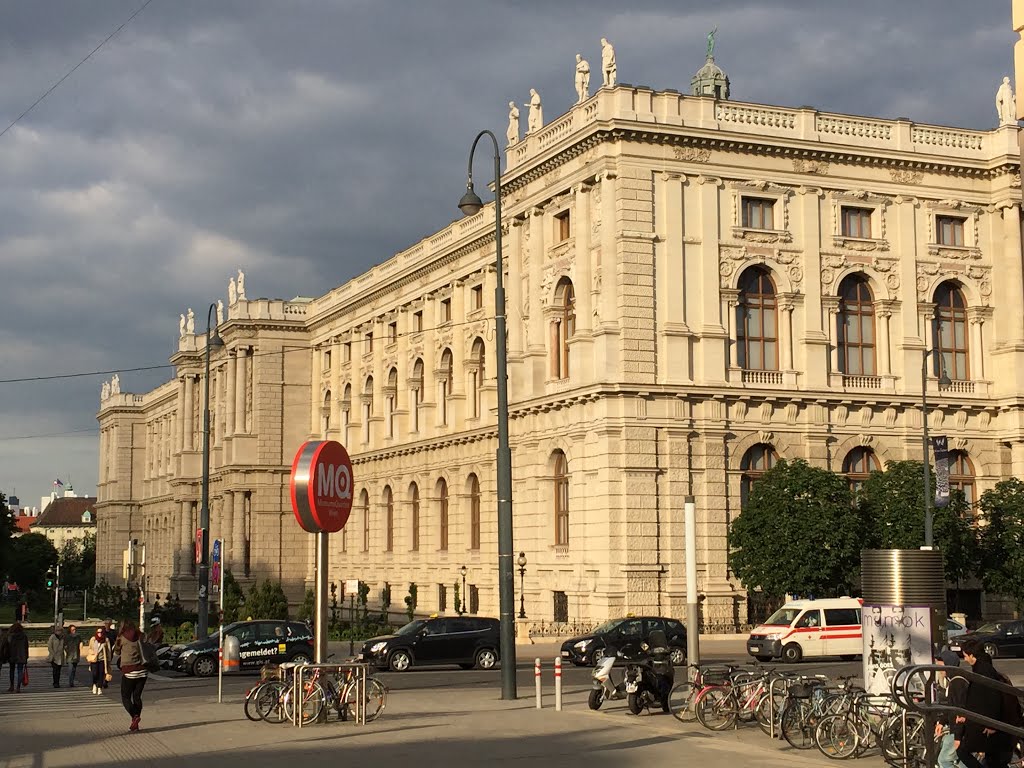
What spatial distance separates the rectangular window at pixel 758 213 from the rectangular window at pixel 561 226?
7174 mm

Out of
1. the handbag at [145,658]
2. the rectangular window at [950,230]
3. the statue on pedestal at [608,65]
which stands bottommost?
the handbag at [145,658]

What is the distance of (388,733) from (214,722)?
13.5 ft

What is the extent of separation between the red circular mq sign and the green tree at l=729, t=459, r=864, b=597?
85.3ft

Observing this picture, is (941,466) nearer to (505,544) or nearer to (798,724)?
(505,544)

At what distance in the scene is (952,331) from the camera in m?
59.4

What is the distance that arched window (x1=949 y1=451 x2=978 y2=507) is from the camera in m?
57.7

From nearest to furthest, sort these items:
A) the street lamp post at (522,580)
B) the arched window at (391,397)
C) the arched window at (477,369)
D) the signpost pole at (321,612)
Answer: the signpost pole at (321,612) < the street lamp post at (522,580) < the arched window at (477,369) < the arched window at (391,397)

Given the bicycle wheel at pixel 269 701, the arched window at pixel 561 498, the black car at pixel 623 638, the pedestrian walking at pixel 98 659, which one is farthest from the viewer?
the arched window at pixel 561 498

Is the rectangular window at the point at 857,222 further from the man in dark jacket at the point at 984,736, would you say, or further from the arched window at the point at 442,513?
the man in dark jacket at the point at 984,736

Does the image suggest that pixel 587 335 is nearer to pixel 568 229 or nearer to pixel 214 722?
pixel 568 229

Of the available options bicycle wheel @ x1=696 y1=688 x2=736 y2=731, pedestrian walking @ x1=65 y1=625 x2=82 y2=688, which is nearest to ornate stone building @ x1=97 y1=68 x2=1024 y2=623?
pedestrian walking @ x1=65 y1=625 x2=82 y2=688

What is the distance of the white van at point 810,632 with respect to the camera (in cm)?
4328

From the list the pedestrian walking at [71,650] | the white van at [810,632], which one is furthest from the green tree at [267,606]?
the white van at [810,632]

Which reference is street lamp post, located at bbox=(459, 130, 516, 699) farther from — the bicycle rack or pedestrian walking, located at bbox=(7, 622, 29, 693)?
pedestrian walking, located at bbox=(7, 622, 29, 693)
